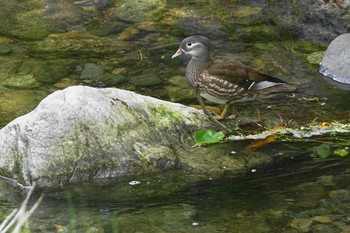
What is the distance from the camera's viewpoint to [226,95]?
746 cm

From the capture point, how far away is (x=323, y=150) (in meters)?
6.28

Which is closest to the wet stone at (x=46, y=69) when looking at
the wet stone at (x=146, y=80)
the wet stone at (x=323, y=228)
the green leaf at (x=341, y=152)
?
Result: the wet stone at (x=146, y=80)

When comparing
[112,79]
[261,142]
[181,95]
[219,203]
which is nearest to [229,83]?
[181,95]

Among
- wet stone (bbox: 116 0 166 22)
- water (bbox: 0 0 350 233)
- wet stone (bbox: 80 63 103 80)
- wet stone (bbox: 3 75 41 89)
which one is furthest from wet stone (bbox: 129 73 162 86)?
wet stone (bbox: 116 0 166 22)

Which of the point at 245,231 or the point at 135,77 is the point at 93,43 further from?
the point at 245,231

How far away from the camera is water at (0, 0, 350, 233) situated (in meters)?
5.29

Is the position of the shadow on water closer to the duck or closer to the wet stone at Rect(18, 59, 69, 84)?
the duck

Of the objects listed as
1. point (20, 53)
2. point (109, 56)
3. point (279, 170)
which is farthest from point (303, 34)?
point (279, 170)

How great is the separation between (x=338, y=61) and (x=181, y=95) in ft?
6.02

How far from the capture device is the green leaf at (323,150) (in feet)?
20.4

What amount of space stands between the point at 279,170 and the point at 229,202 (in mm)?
686

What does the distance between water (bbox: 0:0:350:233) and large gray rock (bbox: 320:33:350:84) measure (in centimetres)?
17

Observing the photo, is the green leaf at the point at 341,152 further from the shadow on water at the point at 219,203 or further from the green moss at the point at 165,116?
the green moss at the point at 165,116

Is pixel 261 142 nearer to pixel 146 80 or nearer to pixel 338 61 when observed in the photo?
pixel 146 80
